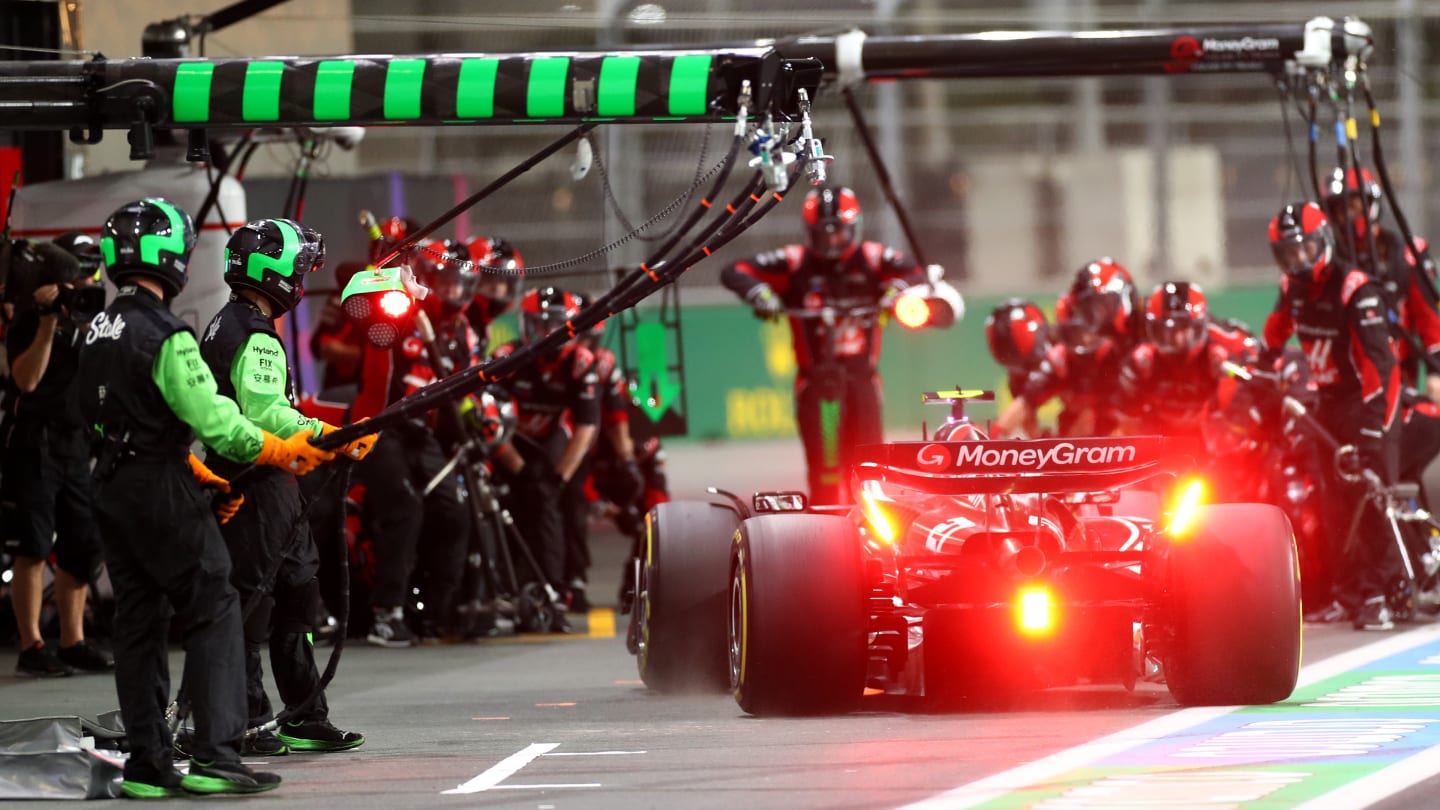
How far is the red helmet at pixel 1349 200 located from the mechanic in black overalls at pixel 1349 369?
0.33 m

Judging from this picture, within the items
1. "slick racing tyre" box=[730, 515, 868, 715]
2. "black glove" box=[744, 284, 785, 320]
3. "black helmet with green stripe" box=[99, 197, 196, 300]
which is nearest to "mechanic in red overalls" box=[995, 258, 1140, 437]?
"black glove" box=[744, 284, 785, 320]

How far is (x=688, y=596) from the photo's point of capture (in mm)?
9062

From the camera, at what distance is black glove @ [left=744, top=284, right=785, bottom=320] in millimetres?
12602

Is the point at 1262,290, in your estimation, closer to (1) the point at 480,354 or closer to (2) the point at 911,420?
(2) the point at 911,420

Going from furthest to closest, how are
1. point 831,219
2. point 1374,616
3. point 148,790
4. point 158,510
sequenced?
1. point 831,219
2. point 1374,616
3. point 148,790
4. point 158,510

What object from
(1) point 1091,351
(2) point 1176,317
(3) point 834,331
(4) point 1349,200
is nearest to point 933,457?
(2) point 1176,317

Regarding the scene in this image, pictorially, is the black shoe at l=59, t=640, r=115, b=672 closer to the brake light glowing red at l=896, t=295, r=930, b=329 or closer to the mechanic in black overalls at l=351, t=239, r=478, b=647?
the mechanic in black overalls at l=351, t=239, r=478, b=647

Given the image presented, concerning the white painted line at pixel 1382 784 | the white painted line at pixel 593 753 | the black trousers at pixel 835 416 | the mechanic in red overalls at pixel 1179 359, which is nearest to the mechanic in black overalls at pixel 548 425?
A: the black trousers at pixel 835 416

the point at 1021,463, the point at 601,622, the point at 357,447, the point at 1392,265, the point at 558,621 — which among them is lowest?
the point at 601,622

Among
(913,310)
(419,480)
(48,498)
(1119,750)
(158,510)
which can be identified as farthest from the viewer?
(913,310)

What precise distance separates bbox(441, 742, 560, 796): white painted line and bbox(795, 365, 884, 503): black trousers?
17.8 ft

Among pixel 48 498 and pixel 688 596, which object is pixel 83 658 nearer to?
pixel 48 498

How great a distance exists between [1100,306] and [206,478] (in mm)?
7079

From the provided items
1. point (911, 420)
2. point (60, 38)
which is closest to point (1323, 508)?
point (60, 38)
